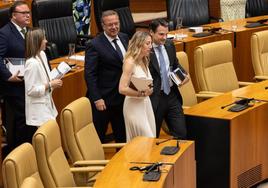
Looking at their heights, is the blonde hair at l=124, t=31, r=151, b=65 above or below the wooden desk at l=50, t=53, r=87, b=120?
above

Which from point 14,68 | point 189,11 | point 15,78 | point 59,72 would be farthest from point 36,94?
point 189,11

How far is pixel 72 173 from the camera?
4973 millimetres

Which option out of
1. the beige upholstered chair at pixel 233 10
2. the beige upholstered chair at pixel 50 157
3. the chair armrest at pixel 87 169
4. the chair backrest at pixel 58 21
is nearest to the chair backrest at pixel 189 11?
the beige upholstered chair at pixel 233 10

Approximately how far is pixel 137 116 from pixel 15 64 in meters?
1.13

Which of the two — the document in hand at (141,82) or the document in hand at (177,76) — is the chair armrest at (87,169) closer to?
the document in hand at (141,82)

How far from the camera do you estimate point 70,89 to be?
21.7 feet

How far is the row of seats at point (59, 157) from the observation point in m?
4.02

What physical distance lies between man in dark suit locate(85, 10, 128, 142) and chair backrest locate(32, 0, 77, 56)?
6.82 ft

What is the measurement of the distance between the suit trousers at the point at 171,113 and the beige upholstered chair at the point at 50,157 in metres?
1.37

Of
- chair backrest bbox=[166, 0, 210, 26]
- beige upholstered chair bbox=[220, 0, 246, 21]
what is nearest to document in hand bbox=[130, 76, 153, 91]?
chair backrest bbox=[166, 0, 210, 26]

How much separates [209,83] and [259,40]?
0.88m

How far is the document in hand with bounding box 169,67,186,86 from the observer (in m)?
5.89

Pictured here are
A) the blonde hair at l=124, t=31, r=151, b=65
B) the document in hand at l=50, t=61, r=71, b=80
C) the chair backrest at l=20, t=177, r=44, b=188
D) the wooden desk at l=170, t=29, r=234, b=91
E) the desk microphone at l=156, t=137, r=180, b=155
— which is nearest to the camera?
the chair backrest at l=20, t=177, r=44, b=188

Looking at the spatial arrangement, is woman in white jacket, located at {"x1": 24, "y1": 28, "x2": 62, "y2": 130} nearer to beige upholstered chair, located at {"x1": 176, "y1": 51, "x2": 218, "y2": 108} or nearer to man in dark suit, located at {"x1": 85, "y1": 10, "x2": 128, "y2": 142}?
man in dark suit, located at {"x1": 85, "y1": 10, "x2": 128, "y2": 142}
